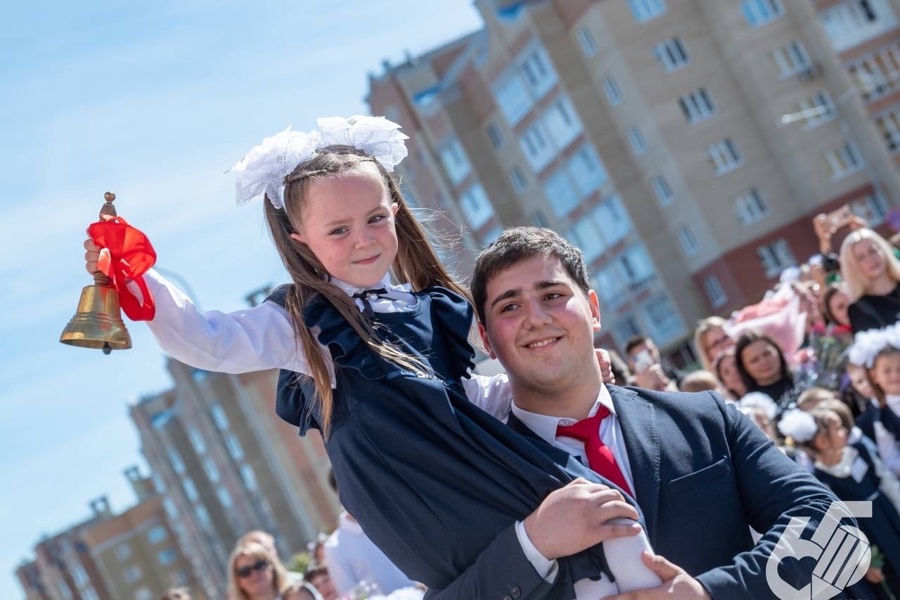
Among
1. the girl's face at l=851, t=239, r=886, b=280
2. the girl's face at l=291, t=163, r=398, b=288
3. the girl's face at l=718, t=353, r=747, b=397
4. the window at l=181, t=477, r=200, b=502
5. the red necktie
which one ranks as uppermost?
the window at l=181, t=477, r=200, b=502

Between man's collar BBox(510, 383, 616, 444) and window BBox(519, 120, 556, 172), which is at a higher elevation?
window BBox(519, 120, 556, 172)

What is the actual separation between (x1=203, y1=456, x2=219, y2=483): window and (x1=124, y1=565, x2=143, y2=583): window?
62.6 ft

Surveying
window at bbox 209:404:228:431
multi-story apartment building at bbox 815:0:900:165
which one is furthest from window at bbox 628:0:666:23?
window at bbox 209:404:228:431

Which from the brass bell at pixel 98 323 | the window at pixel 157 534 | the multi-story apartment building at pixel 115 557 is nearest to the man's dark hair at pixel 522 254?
the brass bell at pixel 98 323

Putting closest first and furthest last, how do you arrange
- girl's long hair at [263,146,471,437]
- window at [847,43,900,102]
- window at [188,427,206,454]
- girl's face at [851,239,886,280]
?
girl's long hair at [263,146,471,437]
girl's face at [851,239,886,280]
window at [847,43,900,102]
window at [188,427,206,454]

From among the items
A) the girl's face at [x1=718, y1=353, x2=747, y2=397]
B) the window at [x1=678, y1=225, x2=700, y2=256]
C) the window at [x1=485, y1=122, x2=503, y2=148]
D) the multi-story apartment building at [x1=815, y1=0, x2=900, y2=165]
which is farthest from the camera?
the window at [x1=485, y1=122, x2=503, y2=148]

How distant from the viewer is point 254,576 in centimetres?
930

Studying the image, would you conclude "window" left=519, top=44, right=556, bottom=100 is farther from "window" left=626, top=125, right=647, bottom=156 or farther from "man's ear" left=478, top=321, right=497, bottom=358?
"man's ear" left=478, top=321, right=497, bottom=358

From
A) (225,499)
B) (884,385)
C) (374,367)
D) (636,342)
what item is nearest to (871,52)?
(636,342)

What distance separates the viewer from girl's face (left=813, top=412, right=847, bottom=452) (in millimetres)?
8219

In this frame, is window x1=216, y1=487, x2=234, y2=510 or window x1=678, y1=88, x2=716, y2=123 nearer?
window x1=678, y1=88, x2=716, y2=123

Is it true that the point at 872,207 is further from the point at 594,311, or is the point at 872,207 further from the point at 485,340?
the point at 485,340

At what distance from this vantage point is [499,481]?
11.4 feet

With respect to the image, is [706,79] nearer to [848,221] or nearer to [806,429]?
[848,221]
